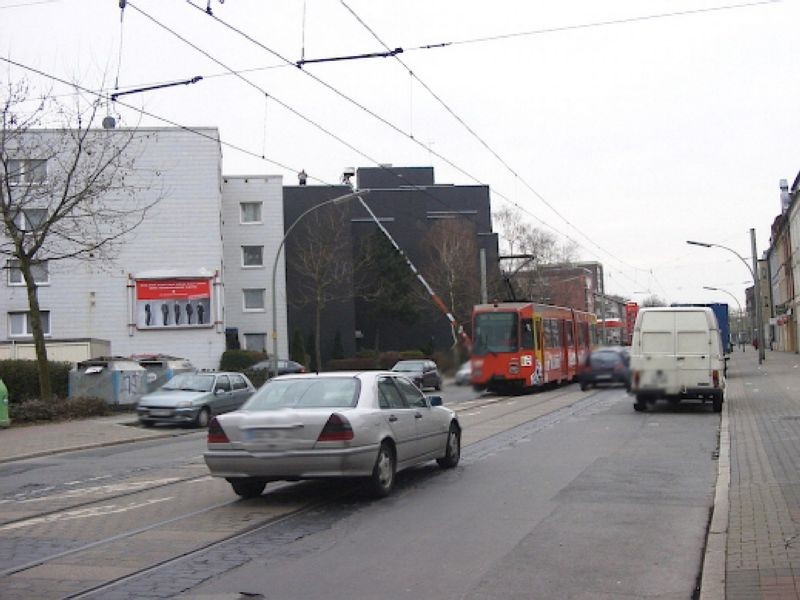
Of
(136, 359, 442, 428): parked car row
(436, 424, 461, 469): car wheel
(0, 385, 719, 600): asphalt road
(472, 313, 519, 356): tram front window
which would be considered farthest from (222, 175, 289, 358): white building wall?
(436, 424, 461, 469): car wheel

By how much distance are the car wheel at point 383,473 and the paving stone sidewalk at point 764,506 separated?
11.5ft

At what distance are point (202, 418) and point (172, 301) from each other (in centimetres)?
2616

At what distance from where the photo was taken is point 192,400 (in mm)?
22875

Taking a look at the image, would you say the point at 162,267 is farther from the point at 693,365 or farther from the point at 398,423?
the point at 398,423

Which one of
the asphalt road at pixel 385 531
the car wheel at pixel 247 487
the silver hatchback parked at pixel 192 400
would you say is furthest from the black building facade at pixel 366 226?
the car wheel at pixel 247 487

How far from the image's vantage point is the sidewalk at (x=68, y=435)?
1774 centimetres

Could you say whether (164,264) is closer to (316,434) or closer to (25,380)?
(25,380)

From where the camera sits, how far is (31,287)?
24.3 meters

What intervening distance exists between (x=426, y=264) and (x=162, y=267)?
18706 mm

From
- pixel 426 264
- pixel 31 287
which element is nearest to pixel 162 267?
pixel 426 264

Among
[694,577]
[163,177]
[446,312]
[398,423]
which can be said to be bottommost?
[694,577]

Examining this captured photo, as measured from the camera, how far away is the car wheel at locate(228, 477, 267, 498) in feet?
33.4

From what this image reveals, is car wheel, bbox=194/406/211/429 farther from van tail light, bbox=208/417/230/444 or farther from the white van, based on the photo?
van tail light, bbox=208/417/230/444

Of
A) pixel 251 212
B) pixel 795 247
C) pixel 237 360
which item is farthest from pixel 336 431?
pixel 795 247
